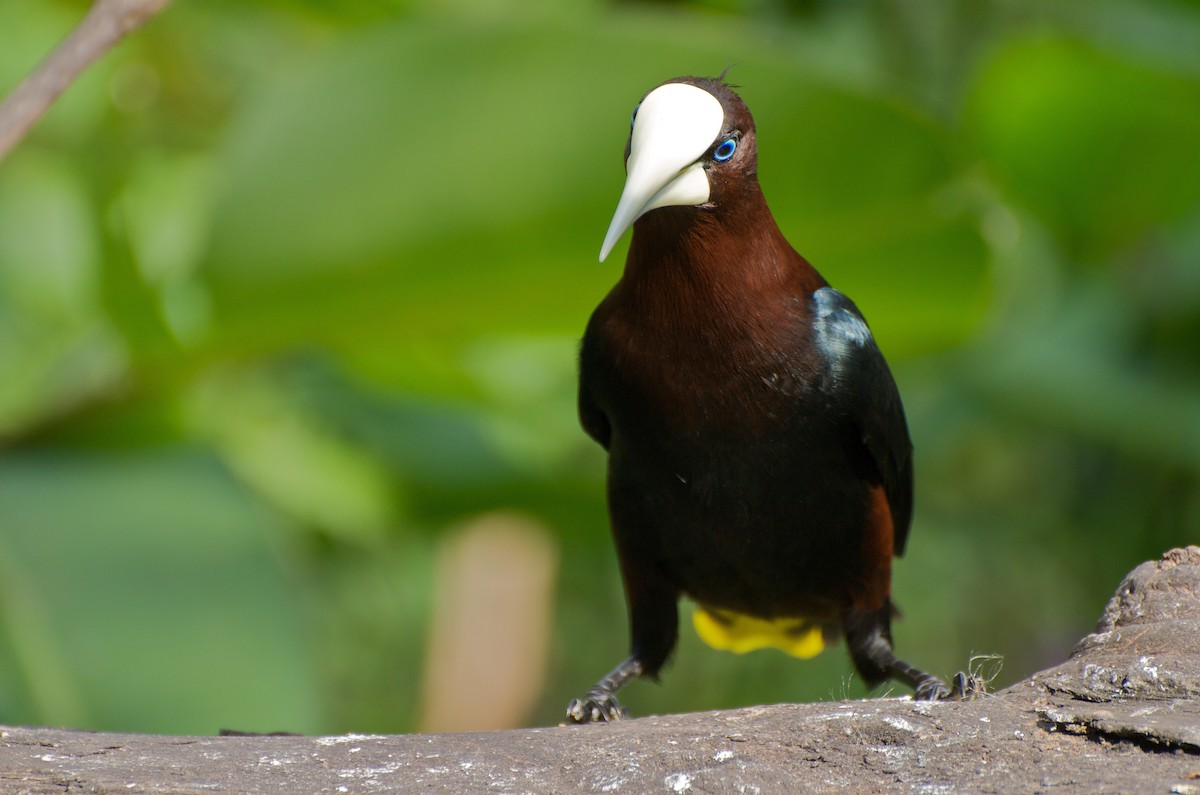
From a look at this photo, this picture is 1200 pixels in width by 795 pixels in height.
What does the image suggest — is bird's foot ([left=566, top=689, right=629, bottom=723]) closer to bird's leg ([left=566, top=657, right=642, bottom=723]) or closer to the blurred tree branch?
bird's leg ([left=566, top=657, right=642, bottom=723])

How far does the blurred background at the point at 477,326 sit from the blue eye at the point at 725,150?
1.16 meters

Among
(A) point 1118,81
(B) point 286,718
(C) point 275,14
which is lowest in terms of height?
(B) point 286,718

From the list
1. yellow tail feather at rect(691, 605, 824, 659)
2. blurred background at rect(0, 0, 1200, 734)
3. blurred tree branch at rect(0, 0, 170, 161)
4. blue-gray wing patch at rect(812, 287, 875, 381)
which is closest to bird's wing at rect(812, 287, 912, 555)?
blue-gray wing patch at rect(812, 287, 875, 381)

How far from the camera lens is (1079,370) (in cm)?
525

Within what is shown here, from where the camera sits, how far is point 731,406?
2699 millimetres

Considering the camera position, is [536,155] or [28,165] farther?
[28,165]

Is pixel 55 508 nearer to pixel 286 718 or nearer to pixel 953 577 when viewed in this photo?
pixel 286 718

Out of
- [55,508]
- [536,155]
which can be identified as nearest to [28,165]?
[55,508]

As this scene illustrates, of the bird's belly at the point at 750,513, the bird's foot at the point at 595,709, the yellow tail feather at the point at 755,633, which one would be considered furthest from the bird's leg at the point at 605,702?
the yellow tail feather at the point at 755,633

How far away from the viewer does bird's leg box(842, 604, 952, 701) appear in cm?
310

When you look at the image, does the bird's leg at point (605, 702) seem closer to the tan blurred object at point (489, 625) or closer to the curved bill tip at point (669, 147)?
the curved bill tip at point (669, 147)

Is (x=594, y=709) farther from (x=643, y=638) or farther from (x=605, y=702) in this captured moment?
(x=643, y=638)

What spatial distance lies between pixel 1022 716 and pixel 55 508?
9.00 feet

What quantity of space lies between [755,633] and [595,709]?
0.77 meters
